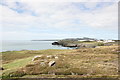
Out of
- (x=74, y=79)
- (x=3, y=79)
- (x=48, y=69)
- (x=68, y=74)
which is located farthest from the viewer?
(x=48, y=69)

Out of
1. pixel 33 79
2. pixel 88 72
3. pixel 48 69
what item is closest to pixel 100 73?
pixel 88 72

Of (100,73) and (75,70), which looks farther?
(75,70)

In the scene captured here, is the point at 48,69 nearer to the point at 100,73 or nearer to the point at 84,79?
the point at 84,79

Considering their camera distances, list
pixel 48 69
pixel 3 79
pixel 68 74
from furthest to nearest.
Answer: pixel 48 69, pixel 68 74, pixel 3 79

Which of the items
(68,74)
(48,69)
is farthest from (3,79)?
(68,74)

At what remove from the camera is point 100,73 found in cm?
1930

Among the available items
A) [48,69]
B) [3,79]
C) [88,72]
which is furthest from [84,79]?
[3,79]

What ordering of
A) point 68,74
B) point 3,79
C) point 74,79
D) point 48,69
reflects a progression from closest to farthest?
point 74,79, point 3,79, point 68,74, point 48,69

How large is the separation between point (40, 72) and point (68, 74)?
4601 mm

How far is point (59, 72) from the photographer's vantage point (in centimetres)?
1989

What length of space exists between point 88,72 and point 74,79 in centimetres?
382

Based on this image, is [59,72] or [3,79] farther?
[59,72]

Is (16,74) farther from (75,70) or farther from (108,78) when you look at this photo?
(108,78)

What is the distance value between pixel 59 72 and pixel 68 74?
147cm
